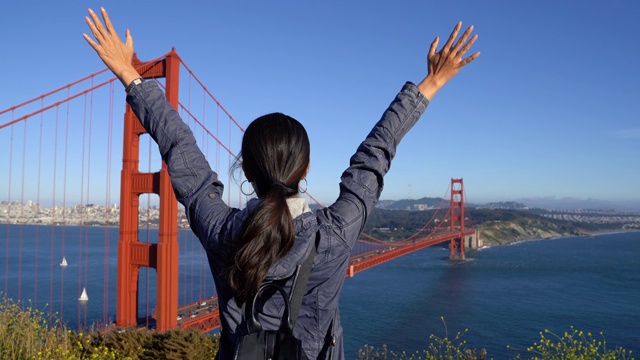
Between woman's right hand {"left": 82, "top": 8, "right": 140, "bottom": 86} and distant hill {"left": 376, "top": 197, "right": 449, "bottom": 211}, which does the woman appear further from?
distant hill {"left": 376, "top": 197, "right": 449, "bottom": 211}

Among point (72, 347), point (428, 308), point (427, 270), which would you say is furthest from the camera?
point (427, 270)

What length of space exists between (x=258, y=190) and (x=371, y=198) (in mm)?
188

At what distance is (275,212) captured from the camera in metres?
0.75

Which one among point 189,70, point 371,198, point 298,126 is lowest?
point 371,198

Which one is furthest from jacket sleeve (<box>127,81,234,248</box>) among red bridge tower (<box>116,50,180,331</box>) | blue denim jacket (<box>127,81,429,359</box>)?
red bridge tower (<box>116,50,180,331</box>)

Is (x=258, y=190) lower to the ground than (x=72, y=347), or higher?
higher

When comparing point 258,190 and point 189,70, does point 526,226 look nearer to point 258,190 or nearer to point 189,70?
point 189,70

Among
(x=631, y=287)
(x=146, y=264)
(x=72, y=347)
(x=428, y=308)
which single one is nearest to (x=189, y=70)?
(x=146, y=264)

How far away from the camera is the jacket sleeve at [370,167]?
797mm

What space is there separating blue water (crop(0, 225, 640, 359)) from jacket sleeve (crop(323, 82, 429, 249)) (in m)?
10.1

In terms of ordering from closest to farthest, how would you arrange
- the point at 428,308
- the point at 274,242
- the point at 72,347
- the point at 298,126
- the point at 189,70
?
the point at 274,242 < the point at 298,126 < the point at 72,347 < the point at 189,70 < the point at 428,308

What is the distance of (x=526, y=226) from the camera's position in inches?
2965

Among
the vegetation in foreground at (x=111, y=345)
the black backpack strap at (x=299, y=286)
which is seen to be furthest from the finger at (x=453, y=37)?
the vegetation in foreground at (x=111, y=345)

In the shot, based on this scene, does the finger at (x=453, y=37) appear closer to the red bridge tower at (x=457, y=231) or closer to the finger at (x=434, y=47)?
the finger at (x=434, y=47)
